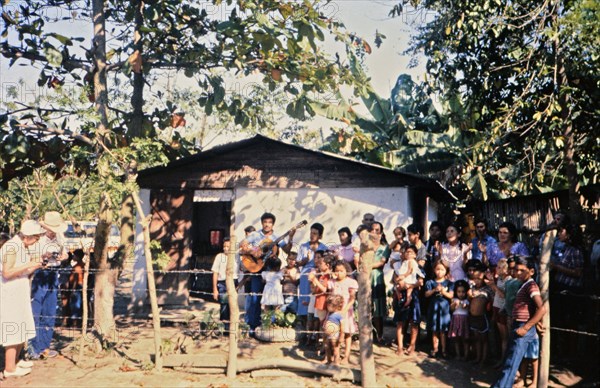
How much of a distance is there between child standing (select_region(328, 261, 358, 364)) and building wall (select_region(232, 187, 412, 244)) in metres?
3.52

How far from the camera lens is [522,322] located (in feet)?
19.6

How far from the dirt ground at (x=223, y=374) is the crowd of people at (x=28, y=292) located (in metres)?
0.28

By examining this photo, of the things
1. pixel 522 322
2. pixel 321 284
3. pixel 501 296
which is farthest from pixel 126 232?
pixel 522 322

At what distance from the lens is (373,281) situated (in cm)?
812

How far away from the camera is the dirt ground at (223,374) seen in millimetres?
6449

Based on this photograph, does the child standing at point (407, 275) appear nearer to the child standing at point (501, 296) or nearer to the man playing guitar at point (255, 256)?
the child standing at point (501, 296)

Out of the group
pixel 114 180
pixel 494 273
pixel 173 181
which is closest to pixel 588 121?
pixel 494 273

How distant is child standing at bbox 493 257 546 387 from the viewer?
5.87 metres

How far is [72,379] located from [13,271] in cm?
150

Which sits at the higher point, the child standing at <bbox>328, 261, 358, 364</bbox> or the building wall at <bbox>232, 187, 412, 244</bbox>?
the building wall at <bbox>232, 187, 412, 244</bbox>

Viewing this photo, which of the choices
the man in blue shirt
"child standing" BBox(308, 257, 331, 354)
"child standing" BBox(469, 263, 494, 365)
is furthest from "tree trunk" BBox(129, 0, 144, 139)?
"child standing" BBox(469, 263, 494, 365)

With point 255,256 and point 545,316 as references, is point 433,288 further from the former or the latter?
point 255,256

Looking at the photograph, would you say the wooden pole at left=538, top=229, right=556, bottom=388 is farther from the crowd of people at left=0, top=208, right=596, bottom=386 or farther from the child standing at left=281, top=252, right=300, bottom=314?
the child standing at left=281, top=252, right=300, bottom=314

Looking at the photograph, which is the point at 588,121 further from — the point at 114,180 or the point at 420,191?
the point at 114,180
